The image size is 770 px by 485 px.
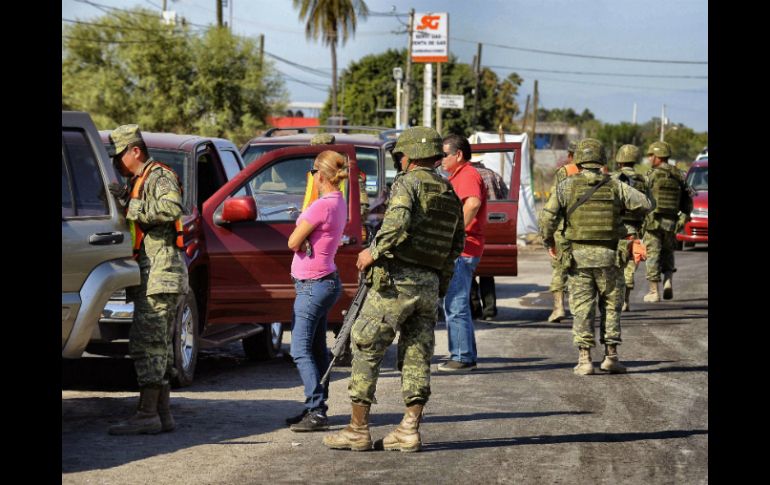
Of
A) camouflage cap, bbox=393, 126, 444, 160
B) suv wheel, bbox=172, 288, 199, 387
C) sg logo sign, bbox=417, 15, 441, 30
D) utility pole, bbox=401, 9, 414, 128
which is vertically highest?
sg logo sign, bbox=417, 15, 441, 30

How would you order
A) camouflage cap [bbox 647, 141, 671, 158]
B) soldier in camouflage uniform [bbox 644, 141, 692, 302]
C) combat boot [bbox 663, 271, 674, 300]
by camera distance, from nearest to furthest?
camouflage cap [bbox 647, 141, 671, 158] < soldier in camouflage uniform [bbox 644, 141, 692, 302] < combat boot [bbox 663, 271, 674, 300]

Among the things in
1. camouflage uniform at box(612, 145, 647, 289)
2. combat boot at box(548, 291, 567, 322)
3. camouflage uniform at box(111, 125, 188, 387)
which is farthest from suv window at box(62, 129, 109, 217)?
combat boot at box(548, 291, 567, 322)

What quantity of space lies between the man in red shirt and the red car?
16.0m

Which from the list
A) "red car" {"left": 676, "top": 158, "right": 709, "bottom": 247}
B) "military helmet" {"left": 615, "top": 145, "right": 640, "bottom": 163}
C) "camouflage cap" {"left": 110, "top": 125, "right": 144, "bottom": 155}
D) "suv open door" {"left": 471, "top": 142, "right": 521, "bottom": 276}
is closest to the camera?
"camouflage cap" {"left": 110, "top": 125, "right": 144, "bottom": 155}

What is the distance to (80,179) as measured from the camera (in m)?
7.83

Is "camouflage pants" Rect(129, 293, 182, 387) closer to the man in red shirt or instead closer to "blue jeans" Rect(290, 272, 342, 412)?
"blue jeans" Rect(290, 272, 342, 412)

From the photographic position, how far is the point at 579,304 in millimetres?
10711

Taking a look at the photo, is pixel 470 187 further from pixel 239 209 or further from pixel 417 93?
pixel 417 93

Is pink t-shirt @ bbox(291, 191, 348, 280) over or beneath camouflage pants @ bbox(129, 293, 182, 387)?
over

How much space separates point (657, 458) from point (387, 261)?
1934mm

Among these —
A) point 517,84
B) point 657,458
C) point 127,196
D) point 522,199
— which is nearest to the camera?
point 657,458

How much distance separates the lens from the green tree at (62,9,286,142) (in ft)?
157
